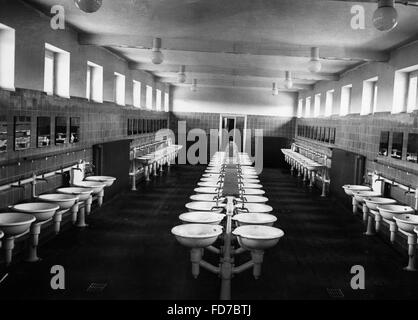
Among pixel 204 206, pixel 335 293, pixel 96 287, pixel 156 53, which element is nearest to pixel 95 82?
pixel 156 53

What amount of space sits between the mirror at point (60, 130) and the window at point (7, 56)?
1.50 m

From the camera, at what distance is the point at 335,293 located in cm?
512

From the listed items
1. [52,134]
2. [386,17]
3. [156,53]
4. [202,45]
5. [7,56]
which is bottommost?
[52,134]

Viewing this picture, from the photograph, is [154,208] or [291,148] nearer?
[154,208]

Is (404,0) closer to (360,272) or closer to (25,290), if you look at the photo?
(360,272)

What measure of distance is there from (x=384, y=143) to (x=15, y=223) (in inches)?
283

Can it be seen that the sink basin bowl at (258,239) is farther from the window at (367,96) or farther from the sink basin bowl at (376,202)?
the window at (367,96)

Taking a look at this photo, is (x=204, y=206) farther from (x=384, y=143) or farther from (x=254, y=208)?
(x=384, y=143)

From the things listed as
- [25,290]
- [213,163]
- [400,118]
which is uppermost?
[400,118]

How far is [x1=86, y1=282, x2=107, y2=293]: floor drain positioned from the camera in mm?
4939

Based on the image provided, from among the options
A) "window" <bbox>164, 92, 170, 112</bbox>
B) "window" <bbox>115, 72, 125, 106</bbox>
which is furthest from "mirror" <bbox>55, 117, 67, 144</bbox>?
"window" <bbox>164, 92, 170, 112</bbox>

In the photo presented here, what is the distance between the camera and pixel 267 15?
6.88 metres
